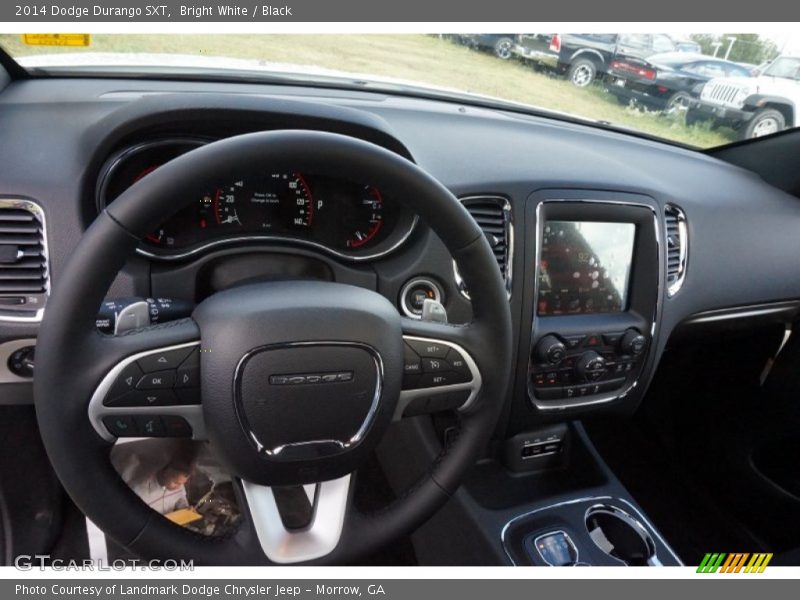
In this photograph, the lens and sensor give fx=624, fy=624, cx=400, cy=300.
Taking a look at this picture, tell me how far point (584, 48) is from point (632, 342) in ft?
2.76

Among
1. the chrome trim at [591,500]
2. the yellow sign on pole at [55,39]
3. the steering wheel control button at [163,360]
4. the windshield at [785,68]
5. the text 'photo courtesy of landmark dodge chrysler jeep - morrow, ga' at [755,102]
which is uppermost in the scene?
the windshield at [785,68]

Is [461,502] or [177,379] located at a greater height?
[177,379]

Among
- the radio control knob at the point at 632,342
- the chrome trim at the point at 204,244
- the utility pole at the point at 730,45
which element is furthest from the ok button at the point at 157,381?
the utility pole at the point at 730,45

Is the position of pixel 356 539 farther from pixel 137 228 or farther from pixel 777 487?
pixel 777 487

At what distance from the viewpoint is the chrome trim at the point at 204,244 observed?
49.7 inches

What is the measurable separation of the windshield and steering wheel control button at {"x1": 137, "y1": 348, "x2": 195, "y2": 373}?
198 cm

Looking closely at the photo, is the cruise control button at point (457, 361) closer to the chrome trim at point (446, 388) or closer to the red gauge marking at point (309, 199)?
the chrome trim at point (446, 388)

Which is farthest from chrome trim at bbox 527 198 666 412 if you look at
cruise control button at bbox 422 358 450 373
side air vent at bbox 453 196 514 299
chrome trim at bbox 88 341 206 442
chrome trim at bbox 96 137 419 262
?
chrome trim at bbox 88 341 206 442

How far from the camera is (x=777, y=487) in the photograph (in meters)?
2.07

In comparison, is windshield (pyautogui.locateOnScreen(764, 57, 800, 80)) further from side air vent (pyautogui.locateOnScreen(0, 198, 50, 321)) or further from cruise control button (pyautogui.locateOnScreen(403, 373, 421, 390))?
side air vent (pyautogui.locateOnScreen(0, 198, 50, 321))

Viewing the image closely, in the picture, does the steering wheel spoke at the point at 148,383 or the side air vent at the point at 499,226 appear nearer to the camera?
the steering wheel spoke at the point at 148,383

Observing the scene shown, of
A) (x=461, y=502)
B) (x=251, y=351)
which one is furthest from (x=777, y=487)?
(x=251, y=351)

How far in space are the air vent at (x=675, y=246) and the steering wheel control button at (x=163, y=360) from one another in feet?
4.52

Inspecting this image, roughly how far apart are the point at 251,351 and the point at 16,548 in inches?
51.4
